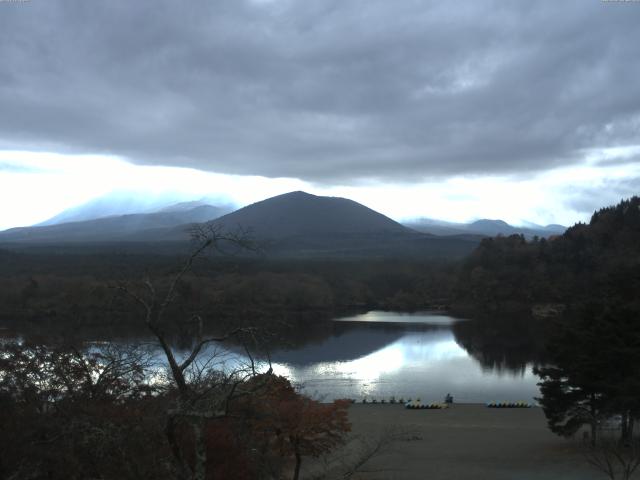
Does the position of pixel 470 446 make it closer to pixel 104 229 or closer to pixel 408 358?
pixel 408 358

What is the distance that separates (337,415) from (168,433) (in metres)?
7.26

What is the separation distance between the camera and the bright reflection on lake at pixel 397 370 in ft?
68.1

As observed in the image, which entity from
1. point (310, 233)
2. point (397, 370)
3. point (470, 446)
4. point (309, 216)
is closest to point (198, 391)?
point (470, 446)

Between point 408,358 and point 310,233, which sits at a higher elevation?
point 310,233

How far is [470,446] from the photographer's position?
525 inches

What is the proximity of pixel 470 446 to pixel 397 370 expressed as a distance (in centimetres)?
1183

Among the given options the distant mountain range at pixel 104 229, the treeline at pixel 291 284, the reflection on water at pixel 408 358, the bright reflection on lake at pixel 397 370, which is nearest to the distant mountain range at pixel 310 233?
the distant mountain range at pixel 104 229

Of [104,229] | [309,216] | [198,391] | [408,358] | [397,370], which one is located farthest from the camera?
[104,229]

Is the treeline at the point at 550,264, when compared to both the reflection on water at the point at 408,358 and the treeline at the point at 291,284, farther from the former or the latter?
the reflection on water at the point at 408,358

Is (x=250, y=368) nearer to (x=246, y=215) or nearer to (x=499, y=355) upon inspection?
(x=499, y=355)

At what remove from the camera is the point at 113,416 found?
6.00m

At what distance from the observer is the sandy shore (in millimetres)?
10742

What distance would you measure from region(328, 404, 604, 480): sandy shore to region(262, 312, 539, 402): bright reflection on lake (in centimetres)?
210

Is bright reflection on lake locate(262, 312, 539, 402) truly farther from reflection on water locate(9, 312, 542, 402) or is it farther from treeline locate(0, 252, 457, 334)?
treeline locate(0, 252, 457, 334)
